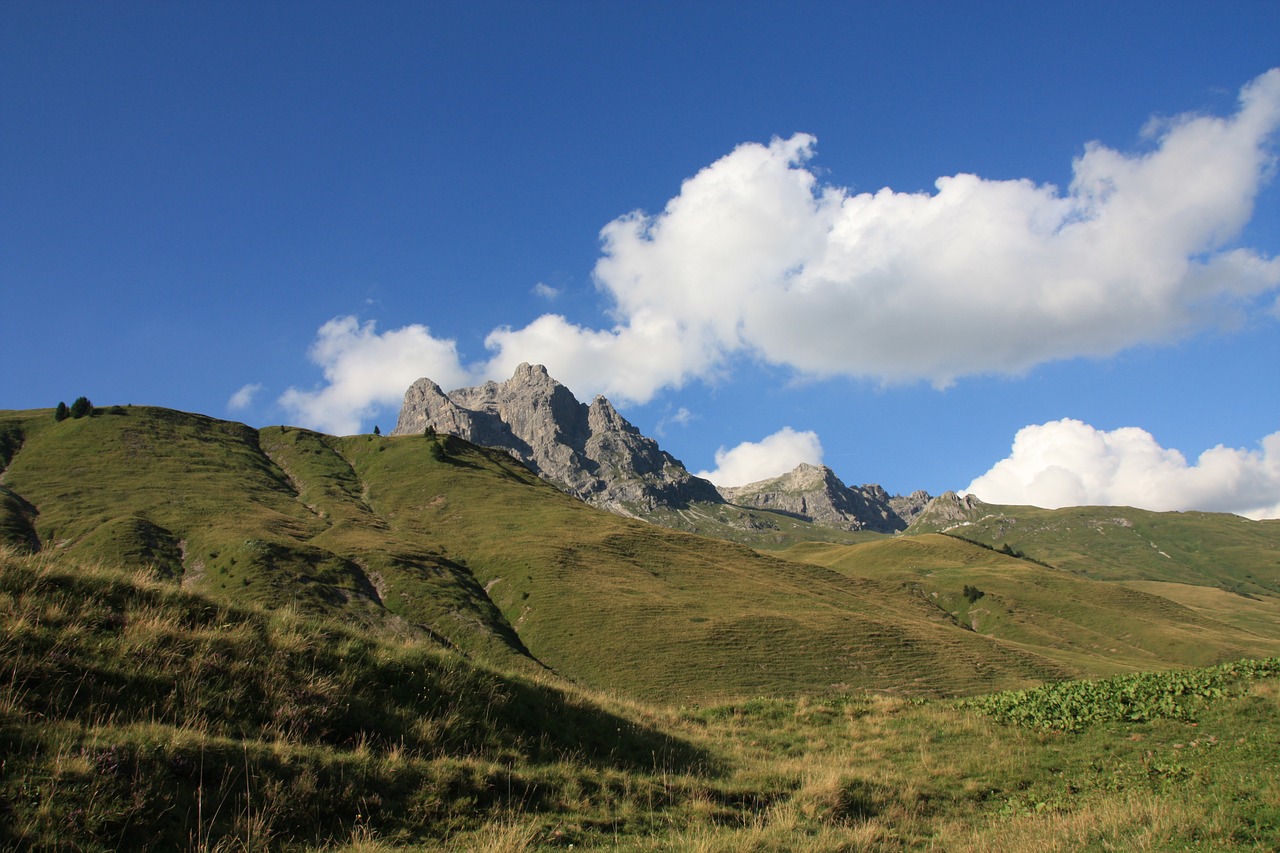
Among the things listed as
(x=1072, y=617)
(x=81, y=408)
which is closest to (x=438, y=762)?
(x=1072, y=617)

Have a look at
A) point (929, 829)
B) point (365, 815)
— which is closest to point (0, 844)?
point (365, 815)

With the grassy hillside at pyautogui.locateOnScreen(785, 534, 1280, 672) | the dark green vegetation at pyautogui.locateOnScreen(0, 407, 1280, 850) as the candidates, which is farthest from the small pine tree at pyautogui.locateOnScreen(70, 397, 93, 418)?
the grassy hillside at pyautogui.locateOnScreen(785, 534, 1280, 672)

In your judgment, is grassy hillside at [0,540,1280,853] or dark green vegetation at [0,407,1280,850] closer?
grassy hillside at [0,540,1280,853]

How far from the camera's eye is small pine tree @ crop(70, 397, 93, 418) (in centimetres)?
13075

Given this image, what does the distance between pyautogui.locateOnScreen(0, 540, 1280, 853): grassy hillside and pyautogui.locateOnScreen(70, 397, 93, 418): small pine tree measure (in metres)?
152

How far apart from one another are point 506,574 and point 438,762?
7570 centimetres

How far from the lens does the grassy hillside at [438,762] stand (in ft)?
31.4

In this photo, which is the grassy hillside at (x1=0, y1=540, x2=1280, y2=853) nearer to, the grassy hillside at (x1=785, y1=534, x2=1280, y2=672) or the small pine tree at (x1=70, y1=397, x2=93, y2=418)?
the grassy hillside at (x1=785, y1=534, x2=1280, y2=672)

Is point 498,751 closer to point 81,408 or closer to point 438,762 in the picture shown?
point 438,762

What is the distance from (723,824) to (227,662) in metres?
10.3

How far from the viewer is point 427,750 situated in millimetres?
13492

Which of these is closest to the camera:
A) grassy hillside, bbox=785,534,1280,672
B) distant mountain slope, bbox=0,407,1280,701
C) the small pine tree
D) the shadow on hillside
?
the shadow on hillside

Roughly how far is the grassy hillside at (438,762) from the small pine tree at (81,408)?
151598 millimetres

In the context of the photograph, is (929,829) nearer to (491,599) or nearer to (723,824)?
(723,824)
